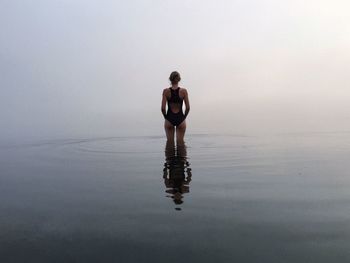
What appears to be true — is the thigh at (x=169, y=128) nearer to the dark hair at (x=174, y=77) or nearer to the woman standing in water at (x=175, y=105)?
the woman standing in water at (x=175, y=105)

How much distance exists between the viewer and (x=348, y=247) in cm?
375

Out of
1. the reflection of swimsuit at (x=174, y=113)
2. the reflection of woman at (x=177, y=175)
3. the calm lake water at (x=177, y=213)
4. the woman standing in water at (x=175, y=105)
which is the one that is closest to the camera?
the calm lake water at (x=177, y=213)

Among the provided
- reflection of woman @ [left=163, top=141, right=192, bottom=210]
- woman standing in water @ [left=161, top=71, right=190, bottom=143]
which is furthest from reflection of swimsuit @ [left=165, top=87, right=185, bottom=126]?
reflection of woman @ [left=163, top=141, right=192, bottom=210]

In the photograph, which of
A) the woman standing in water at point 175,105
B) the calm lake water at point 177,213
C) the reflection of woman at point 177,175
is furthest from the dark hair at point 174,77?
the calm lake water at point 177,213

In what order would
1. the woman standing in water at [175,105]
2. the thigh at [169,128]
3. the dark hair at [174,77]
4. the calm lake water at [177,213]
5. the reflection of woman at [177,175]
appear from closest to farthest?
the calm lake water at [177,213] → the reflection of woman at [177,175] → the dark hair at [174,77] → the woman standing in water at [175,105] → the thigh at [169,128]

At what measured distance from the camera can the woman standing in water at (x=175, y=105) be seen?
12.0 m

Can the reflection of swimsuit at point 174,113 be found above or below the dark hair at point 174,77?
below

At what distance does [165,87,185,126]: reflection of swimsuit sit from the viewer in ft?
39.8

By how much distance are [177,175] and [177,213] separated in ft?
9.19

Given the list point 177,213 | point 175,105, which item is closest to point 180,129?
point 175,105

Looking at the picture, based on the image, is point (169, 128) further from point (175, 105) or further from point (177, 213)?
point (177, 213)

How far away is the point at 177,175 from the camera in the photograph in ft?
25.5

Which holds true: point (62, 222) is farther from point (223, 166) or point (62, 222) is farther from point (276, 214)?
point (223, 166)

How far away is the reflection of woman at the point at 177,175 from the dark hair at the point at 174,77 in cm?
198
